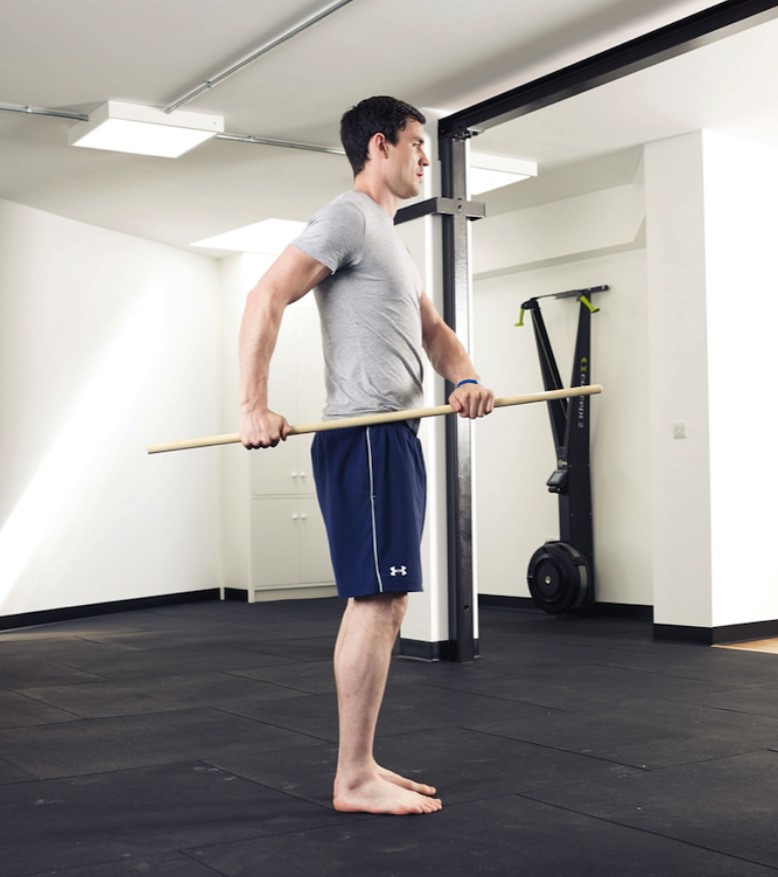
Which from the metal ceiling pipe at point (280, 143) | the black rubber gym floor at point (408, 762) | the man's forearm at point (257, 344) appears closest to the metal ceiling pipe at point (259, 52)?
the metal ceiling pipe at point (280, 143)

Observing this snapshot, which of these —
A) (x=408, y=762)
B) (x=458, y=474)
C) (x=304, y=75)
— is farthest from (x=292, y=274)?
(x=458, y=474)

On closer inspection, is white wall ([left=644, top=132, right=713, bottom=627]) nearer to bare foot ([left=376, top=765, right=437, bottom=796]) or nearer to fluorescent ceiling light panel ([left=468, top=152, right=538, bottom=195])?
fluorescent ceiling light panel ([left=468, top=152, right=538, bottom=195])

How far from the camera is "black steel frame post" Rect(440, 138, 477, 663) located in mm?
5055

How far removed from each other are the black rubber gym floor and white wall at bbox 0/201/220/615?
166cm

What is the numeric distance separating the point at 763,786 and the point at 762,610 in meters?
3.13

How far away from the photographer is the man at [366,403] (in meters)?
2.36

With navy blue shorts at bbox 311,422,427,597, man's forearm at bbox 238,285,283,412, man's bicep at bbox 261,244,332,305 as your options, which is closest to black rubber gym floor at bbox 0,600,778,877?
navy blue shorts at bbox 311,422,427,597

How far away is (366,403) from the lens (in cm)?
242

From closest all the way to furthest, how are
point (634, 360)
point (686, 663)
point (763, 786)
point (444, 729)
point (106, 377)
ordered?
point (763, 786)
point (444, 729)
point (686, 663)
point (634, 360)
point (106, 377)

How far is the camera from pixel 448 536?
16.7 feet

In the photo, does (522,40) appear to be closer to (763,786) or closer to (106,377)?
(763,786)

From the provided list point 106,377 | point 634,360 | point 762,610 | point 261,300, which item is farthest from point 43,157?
point 762,610

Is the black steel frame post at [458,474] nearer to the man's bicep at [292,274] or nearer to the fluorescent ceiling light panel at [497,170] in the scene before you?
the fluorescent ceiling light panel at [497,170]

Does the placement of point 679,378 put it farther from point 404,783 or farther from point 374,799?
point 374,799
